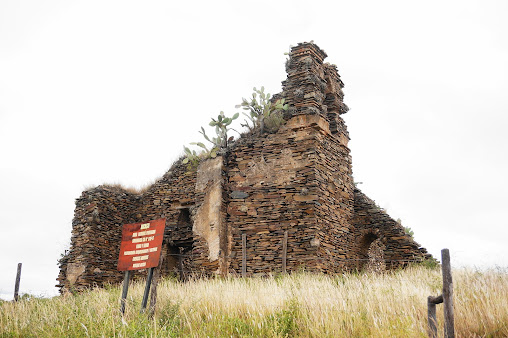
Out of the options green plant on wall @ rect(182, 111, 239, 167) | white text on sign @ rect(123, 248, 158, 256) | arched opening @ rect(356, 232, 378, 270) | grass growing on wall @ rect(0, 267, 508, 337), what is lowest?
grass growing on wall @ rect(0, 267, 508, 337)

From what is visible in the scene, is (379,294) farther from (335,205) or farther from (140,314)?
(335,205)

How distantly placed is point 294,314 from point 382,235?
761cm

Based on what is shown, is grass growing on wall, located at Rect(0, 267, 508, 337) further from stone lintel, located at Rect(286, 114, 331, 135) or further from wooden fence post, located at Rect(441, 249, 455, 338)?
stone lintel, located at Rect(286, 114, 331, 135)

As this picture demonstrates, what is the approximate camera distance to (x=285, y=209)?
40.8ft

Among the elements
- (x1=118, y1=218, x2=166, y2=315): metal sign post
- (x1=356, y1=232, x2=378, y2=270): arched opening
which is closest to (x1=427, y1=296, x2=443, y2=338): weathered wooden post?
(x1=118, y1=218, x2=166, y2=315): metal sign post

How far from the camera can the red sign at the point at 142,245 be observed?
8.18 metres

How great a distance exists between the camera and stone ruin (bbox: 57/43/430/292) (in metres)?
12.3

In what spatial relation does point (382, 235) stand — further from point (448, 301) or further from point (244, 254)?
point (448, 301)

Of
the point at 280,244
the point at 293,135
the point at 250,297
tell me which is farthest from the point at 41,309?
the point at 293,135

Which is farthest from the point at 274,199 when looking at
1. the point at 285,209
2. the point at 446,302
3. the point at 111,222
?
the point at 446,302

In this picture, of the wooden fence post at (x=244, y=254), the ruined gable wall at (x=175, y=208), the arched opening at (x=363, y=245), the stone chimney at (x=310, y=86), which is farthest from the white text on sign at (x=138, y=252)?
the arched opening at (x=363, y=245)

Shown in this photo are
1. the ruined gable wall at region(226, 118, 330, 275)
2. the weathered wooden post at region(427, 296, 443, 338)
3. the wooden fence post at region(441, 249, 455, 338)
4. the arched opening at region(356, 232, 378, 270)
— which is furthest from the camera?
A: the arched opening at region(356, 232, 378, 270)

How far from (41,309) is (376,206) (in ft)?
30.6

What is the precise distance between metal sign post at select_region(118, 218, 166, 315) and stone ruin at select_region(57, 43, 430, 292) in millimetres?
4250
